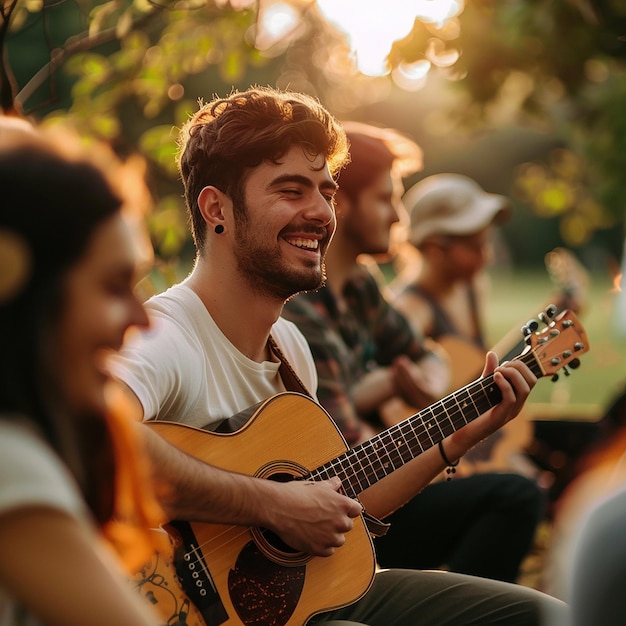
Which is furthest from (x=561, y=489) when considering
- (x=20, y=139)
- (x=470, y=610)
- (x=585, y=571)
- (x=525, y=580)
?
(x=20, y=139)

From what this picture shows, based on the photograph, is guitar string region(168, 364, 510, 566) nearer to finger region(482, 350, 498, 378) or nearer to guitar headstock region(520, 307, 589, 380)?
finger region(482, 350, 498, 378)

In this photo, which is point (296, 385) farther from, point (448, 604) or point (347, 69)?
point (347, 69)

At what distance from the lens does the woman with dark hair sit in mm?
1000

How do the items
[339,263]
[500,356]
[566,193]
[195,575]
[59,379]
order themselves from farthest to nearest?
[566,193]
[500,356]
[339,263]
[195,575]
[59,379]

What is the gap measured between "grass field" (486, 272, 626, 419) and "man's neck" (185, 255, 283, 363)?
868 mm

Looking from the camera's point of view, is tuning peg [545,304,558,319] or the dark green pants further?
tuning peg [545,304,558,319]

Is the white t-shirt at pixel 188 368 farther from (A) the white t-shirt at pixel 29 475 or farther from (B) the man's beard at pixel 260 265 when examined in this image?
(A) the white t-shirt at pixel 29 475

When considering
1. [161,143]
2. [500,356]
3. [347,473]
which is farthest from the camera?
[500,356]

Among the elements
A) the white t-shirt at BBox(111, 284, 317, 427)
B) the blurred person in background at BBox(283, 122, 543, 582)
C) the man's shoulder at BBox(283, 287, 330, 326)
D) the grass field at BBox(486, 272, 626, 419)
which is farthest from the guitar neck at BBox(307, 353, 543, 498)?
the man's shoulder at BBox(283, 287, 330, 326)

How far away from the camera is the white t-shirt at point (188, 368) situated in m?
2.04

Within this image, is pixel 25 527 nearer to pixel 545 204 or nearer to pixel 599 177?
pixel 545 204

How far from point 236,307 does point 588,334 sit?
18.8m

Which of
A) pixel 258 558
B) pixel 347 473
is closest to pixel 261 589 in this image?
pixel 258 558

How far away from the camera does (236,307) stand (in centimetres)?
238
